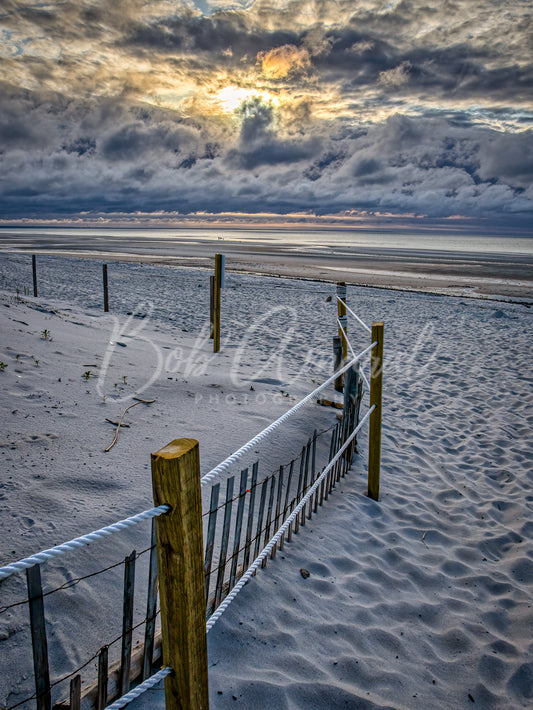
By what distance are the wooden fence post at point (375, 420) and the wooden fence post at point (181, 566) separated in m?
3.10

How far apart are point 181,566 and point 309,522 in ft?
8.80

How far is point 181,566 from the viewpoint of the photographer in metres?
1.37

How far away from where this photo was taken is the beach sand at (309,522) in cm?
242

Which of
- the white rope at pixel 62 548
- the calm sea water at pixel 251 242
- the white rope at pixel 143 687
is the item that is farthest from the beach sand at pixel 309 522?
the calm sea water at pixel 251 242

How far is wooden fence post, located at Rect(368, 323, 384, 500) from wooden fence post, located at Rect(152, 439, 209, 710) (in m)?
3.10

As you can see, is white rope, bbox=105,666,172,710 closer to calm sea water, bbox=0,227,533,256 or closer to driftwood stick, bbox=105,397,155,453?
driftwood stick, bbox=105,397,155,453

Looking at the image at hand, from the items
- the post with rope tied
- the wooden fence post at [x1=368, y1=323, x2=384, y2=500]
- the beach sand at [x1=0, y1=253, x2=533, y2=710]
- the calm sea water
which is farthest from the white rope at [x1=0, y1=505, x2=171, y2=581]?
the calm sea water

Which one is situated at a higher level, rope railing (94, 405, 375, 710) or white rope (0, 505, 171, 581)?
white rope (0, 505, 171, 581)

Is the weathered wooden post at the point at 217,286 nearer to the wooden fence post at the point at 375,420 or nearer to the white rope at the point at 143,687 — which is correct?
the wooden fence post at the point at 375,420

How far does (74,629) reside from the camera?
2.38m

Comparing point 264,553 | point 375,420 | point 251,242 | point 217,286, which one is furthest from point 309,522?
point 251,242

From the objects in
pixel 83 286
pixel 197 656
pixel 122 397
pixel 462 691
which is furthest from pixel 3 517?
pixel 83 286

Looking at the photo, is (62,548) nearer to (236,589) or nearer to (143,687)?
→ (143,687)

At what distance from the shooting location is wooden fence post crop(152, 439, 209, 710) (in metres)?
1.30
